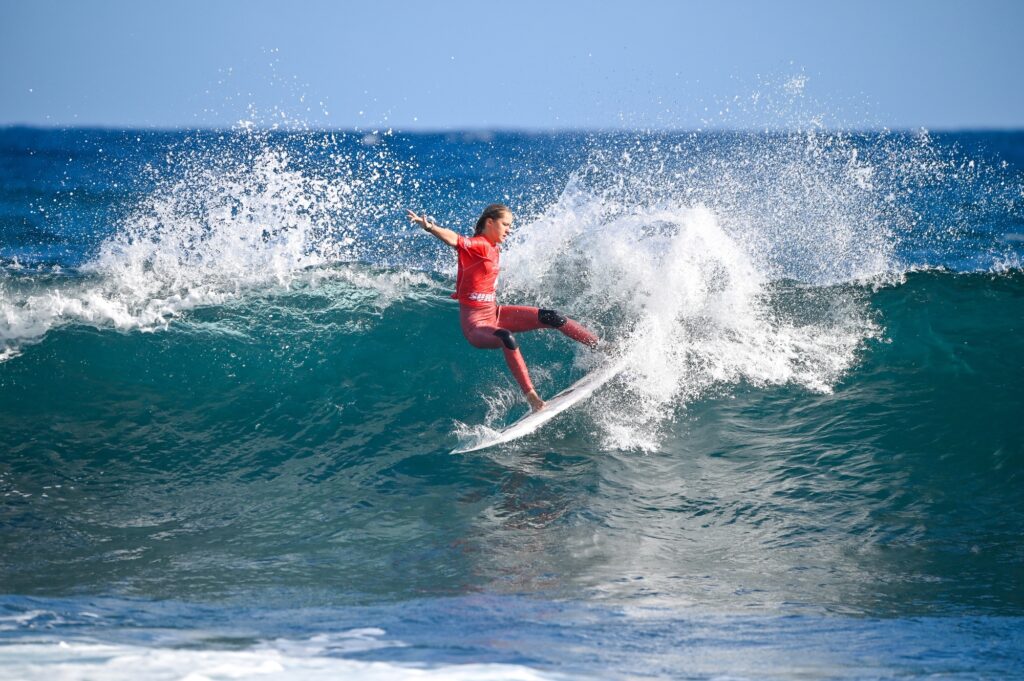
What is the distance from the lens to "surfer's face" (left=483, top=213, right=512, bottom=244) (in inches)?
270

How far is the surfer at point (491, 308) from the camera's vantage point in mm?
6859

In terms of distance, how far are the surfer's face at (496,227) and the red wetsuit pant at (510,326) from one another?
1.80ft

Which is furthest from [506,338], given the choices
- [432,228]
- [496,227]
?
[432,228]

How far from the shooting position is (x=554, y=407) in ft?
23.2

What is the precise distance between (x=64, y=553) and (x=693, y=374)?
5087mm

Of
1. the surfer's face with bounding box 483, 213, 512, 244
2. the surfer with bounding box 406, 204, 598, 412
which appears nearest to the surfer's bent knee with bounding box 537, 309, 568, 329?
the surfer with bounding box 406, 204, 598, 412

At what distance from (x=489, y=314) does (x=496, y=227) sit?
27.1 inches

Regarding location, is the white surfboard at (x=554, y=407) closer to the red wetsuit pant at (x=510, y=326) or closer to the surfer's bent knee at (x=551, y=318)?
the red wetsuit pant at (x=510, y=326)

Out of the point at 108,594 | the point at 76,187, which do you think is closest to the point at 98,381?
the point at 108,594

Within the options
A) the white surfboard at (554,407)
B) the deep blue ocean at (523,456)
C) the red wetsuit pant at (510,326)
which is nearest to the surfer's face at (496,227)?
the red wetsuit pant at (510,326)

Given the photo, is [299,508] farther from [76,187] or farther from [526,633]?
[76,187]

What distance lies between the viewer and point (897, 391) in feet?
26.0

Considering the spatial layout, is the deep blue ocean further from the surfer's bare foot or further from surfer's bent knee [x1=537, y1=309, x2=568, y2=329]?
surfer's bent knee [x1=537, y1=309, x2=568, y2=329]

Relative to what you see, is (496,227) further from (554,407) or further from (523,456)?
(523,456)
